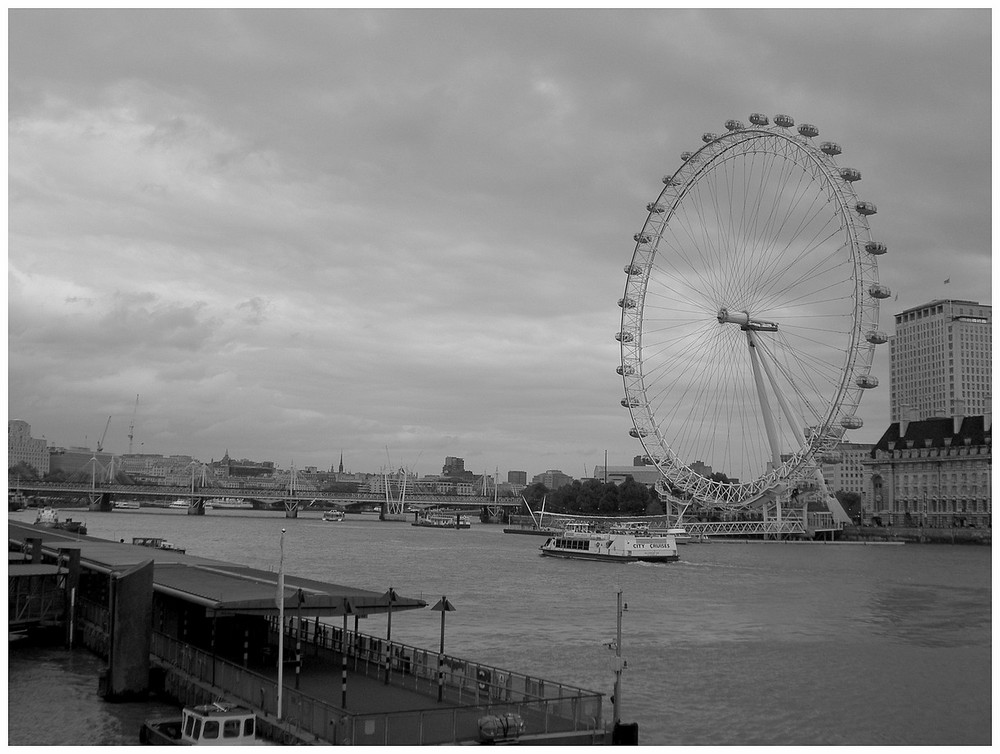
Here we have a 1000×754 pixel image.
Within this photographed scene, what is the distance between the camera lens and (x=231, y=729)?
22000mm

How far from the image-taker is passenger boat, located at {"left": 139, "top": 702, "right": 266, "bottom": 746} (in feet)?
71.7

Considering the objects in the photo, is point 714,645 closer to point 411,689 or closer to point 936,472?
point 411,689

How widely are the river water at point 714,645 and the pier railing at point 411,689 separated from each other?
2443 mm

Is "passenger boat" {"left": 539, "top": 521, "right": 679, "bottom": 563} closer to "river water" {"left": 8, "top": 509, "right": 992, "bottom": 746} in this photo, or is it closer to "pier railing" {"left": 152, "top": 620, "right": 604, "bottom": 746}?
"river water" {"left": 8, "top": 509, "right": 992, "bottom": 746}

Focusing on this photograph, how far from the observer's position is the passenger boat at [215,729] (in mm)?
21859

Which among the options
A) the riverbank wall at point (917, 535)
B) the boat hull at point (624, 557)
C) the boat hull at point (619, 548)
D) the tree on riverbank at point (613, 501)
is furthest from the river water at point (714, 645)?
the tree on riverbank at point (613, 501)

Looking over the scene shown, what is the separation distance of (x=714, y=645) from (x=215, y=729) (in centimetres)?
2665

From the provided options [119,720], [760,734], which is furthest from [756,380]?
[119,720]

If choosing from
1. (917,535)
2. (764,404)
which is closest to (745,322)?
(764,404)

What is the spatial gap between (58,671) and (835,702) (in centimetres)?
2452

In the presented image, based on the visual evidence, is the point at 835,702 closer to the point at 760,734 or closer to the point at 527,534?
the point at 760,734

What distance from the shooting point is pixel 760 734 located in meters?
29.0

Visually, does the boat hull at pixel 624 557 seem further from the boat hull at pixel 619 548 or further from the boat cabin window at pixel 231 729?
the boat cabin window at pixel 231 729


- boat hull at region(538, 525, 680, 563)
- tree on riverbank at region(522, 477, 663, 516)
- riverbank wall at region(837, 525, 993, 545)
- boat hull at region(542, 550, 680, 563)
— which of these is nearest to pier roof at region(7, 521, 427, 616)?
→ boat hull at region(542, 550, 680, 563)
